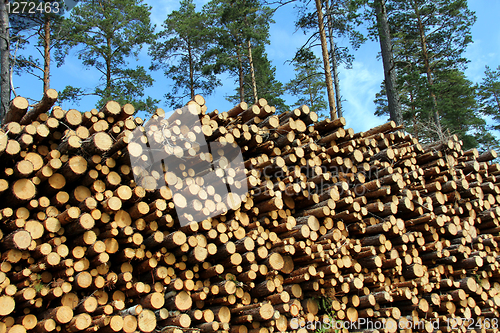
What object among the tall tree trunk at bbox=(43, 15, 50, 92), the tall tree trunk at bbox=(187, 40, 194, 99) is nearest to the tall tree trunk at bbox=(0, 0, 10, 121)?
Answer: the tall tree trunk at bbox=(43, 15, 50, 92)

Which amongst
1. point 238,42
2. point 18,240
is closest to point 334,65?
point 238,42

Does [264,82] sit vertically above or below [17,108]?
above

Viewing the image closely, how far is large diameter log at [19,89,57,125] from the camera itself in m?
3.81

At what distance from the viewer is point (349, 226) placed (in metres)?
4.66

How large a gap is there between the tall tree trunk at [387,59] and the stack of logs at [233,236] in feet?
23.6

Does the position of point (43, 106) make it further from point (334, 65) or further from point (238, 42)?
point (238, 42)

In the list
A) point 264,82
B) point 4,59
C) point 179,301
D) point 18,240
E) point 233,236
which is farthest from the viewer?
point 264,82

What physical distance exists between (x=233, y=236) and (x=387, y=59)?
11.3 meters

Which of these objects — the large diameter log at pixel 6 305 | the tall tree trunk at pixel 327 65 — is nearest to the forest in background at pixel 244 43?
the tall tree trunk at pixel 327 65

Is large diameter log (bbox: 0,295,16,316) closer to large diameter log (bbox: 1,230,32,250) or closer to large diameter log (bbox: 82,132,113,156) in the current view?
large diameter log (bbox: 1,230,32,250)

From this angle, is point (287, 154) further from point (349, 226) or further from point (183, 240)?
point (183, 240)

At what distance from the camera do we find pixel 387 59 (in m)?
13.0

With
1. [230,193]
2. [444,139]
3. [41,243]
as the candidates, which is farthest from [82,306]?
[444,139]

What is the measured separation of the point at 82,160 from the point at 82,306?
53.5 inches
